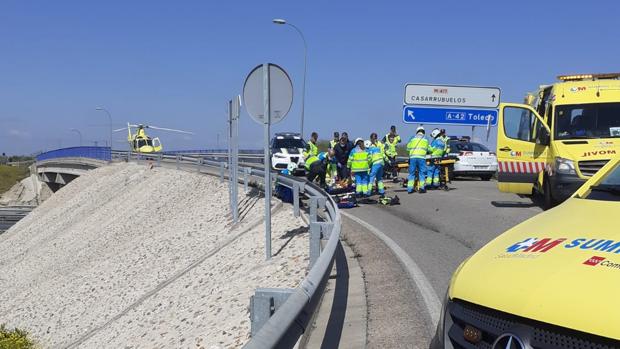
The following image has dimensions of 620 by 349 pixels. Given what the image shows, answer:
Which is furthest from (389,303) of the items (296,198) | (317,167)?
(317,167)

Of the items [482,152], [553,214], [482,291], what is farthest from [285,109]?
[482,152]

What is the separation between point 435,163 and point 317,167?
3.72 m

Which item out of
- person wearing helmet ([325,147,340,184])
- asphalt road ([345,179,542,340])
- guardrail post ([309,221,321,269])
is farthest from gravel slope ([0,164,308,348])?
person wearing helmet ([325,147,340,184])

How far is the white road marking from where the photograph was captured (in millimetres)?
5284

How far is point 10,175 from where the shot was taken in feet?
334

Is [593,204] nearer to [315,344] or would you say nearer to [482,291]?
[482,291]

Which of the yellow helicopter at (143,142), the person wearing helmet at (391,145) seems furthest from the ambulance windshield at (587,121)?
the yellow helicopter at (143,142)

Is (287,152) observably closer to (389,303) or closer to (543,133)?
(543,133)

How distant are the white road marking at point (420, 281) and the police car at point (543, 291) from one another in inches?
74.7

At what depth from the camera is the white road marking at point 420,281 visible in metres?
5.28

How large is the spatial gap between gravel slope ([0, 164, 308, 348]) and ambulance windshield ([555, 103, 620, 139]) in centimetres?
549

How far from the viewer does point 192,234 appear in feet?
57.0

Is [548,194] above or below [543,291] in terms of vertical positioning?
below

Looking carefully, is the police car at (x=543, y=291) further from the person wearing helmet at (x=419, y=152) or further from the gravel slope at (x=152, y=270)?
the person wearing helmet at (x=419, y=152)
